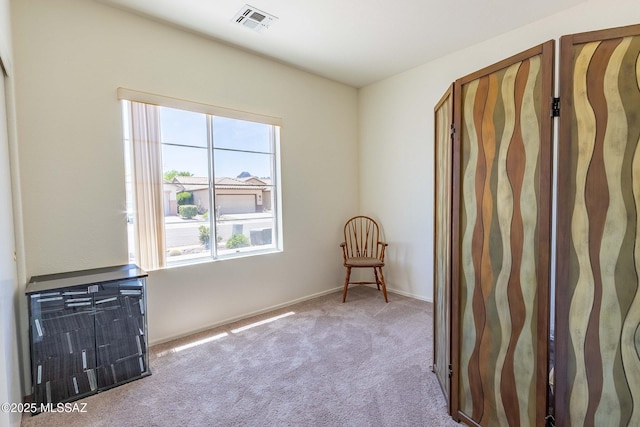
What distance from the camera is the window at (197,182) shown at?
254 cm

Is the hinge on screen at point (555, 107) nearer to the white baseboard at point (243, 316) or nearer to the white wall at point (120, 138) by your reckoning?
the white wall at point (120, 138)

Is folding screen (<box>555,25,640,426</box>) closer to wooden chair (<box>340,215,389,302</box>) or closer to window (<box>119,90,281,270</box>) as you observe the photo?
window (<box>119,90,281,270</box>)

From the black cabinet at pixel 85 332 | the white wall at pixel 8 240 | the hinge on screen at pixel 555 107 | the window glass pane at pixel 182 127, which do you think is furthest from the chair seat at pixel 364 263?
the white wall at pixel 8 240

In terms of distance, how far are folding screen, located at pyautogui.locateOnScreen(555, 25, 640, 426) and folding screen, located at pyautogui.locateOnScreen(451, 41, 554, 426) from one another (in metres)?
0.07

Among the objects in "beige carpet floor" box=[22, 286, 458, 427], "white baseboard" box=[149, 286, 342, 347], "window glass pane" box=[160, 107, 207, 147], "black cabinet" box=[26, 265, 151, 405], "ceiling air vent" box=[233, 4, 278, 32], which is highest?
"ceiling air vent" box=[233, 4, 278, 32]

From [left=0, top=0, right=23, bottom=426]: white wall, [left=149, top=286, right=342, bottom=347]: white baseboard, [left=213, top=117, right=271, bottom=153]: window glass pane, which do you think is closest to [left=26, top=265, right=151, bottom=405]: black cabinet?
[left=0, top=0, right=23, bottom=426]: white wall

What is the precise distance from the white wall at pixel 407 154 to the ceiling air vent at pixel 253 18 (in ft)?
6.28

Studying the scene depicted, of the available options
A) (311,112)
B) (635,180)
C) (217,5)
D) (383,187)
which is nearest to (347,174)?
(383,187)

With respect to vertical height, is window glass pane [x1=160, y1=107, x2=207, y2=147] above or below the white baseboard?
above

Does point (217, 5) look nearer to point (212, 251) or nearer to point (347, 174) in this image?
point (212, 251)

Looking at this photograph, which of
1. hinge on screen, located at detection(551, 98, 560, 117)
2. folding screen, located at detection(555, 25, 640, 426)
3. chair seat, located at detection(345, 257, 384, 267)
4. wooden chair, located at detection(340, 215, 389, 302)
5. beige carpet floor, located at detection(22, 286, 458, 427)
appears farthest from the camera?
wooden chair, located at detection(340, 215, 389, 302)

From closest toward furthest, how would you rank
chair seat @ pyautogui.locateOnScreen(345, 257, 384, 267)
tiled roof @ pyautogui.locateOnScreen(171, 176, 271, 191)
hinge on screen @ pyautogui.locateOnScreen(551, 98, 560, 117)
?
1. hinge on screen @ pyautogui.locateOnScreen(551, 98, 560, 117)
2. tiled roof @ pyautogui.locateOnScreen(171, 176, 271, 191)
3. chair seat @ pyautogui.locateOnScreen(345, 257, 384, 267)

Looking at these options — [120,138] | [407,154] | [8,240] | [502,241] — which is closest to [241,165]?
[120,138]

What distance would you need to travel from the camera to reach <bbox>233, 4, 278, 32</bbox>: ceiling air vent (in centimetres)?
244
